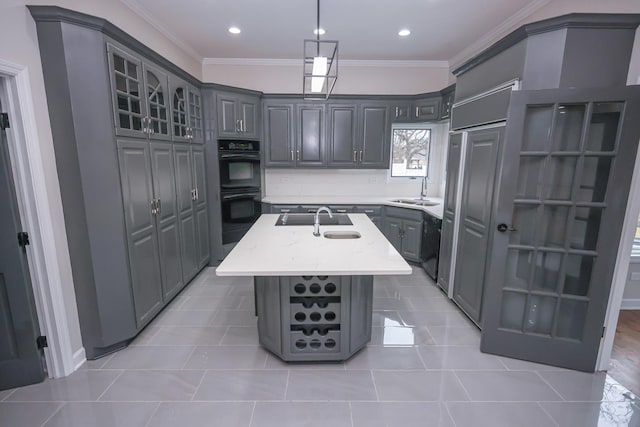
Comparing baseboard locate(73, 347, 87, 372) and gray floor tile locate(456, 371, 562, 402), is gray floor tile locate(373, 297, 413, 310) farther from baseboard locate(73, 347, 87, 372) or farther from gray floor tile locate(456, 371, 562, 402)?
baseboard locate(73, 347, 87, 372)

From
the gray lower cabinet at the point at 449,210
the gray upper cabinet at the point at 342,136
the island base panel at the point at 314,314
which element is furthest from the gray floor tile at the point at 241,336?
the gray upper cabinet at the point at 342,136

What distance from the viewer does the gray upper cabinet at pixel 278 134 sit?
14.1 feet

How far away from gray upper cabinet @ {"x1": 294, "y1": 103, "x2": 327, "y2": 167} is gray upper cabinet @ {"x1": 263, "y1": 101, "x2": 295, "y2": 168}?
0.10m

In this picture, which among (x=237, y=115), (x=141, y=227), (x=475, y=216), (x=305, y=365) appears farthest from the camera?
A: (x=237, y=115)

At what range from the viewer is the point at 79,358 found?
2197mm

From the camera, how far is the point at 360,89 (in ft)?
14.7

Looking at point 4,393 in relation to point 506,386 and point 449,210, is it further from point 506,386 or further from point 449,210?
point 449,210

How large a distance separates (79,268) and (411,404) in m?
2.37

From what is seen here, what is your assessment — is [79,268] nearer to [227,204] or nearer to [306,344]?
[306,344]

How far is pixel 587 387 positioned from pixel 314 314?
72.6 inches

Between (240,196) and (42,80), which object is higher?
(42,80)

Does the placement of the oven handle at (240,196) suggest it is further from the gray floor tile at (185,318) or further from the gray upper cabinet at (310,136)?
the gray floor tile at (185,318)

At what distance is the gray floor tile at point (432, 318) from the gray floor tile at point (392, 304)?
10 centimetres

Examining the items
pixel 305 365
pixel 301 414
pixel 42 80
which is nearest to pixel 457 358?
pixel 305 365
